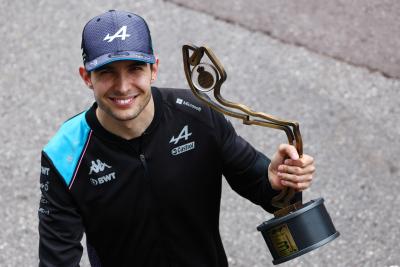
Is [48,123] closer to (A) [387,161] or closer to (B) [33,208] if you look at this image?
(B) [33,208]

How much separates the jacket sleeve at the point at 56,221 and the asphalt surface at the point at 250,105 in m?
2.21

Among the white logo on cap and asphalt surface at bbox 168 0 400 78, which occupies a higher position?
asphalt surface at bbox 168 0 400 78

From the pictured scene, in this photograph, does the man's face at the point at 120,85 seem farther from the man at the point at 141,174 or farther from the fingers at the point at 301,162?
the fingers at the point at 301,162

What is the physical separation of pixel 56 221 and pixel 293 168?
1.06 meters

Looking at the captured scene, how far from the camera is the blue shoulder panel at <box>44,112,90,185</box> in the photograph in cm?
340

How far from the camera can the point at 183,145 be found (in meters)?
3.49

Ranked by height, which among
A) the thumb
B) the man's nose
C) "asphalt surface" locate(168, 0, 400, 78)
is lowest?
the thumb

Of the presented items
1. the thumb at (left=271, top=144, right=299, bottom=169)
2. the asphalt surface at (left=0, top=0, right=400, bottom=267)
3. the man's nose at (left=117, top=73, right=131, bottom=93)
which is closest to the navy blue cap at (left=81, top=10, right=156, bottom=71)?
the man's nose at (left=117, top=73, right=131, bottom=93)

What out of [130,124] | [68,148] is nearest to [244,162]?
[130,124]

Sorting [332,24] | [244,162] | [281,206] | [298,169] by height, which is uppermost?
[332,24]

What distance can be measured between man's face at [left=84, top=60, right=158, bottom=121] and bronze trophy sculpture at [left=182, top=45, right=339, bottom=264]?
0.71 ft

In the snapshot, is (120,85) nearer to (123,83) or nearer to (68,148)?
(123,83)

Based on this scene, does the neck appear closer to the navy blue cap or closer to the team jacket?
the team jacket

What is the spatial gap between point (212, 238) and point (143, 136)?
619mm
